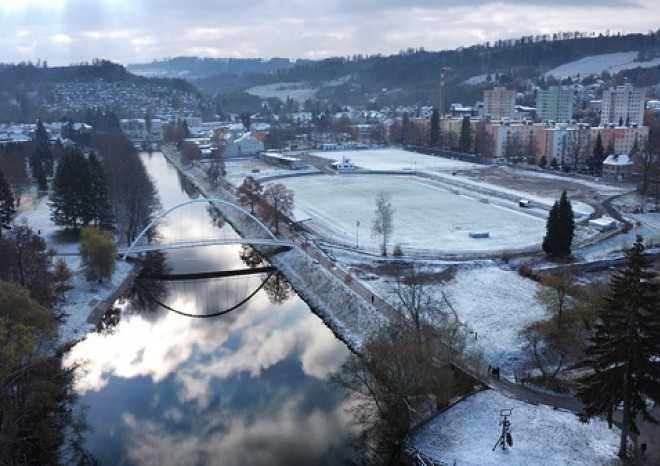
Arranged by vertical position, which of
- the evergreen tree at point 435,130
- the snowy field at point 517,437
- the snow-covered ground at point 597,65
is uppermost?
the snow-covered ground at point 597,65

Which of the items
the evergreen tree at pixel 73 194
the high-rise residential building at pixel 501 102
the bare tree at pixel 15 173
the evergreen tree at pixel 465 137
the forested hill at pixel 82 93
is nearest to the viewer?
the evergreen tree at pixel 73 194

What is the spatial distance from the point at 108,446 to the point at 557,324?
1225cm

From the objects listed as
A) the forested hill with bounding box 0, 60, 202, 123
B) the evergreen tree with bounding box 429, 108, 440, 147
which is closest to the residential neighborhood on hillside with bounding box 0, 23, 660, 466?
the evergreen tree with bounding box 429, 108, 440, 147

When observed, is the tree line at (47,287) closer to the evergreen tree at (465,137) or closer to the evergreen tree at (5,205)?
the evergreen tree at (5,205)

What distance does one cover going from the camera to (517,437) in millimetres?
13375

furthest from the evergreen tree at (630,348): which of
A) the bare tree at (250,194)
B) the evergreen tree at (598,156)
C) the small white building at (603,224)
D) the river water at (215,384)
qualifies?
the evergreen tree at (598,156)

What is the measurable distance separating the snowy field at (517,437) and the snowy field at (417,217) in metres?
14.3

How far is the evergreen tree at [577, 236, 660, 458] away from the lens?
38.5 ft

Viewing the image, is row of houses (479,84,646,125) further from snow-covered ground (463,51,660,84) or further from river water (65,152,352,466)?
river water (65,152,352,466)

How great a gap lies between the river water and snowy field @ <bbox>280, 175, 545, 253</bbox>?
7869 mm

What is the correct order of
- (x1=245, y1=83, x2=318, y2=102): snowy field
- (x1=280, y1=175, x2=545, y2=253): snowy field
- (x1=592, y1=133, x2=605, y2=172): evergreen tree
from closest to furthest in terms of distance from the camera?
(x1=280, y1=175, x2=545, y2=253): snowy field < (x1=592, y1=133, x2=605, y2=172): evergreen tree < (x1=245, y1=83, x2=318, y2=102): snowy field

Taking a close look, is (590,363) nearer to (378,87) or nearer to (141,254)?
(141,254)

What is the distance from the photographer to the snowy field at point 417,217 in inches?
1185

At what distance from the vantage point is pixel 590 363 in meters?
12.6
